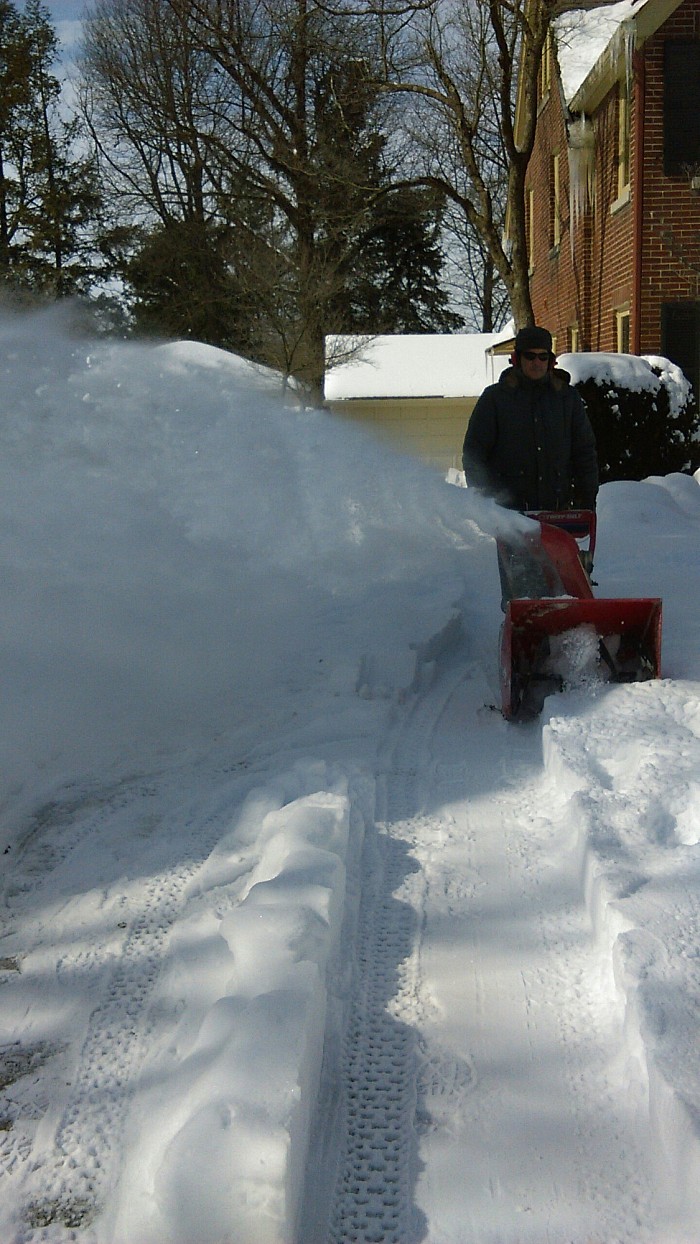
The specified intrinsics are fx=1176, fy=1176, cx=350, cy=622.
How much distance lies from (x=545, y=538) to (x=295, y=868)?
2.66 metres

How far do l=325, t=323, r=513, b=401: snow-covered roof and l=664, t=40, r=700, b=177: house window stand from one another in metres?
11.0

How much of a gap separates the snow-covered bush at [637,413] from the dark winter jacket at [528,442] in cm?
652

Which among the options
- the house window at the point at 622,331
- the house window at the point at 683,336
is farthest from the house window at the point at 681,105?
the house window at the point at 622,331

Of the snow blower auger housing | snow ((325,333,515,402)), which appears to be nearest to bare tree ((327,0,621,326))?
snow ((325,333,515,402))

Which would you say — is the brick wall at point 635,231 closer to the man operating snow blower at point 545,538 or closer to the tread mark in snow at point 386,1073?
the man operating snow blower at point 545,538

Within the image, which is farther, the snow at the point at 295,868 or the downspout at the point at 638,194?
the downspout at the point at 638,194

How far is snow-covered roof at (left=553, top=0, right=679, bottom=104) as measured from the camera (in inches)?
571

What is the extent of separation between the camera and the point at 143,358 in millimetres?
5742

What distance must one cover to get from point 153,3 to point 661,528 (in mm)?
26189

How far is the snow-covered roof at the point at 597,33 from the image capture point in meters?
14.5

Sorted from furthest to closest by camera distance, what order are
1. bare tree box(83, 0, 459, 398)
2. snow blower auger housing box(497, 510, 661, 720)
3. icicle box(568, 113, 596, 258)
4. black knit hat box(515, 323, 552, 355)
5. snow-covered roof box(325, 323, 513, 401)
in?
snow-covered roof box(325, 323, 513, 401), bare tree box(83, 0, 459, 398), icicle box(568, 113, 596, 258), black knit hat box(515, 323, 552, 355), snow blower auger housing box(497, 510, 661, 720)

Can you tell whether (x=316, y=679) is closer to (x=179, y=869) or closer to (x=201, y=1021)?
(x=179, y=869)

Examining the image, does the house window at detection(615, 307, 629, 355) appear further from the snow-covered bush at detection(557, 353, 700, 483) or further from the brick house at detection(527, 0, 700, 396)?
the snow-covered bush at detection(557, 353, 700, 483)

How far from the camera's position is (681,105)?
1491cm
